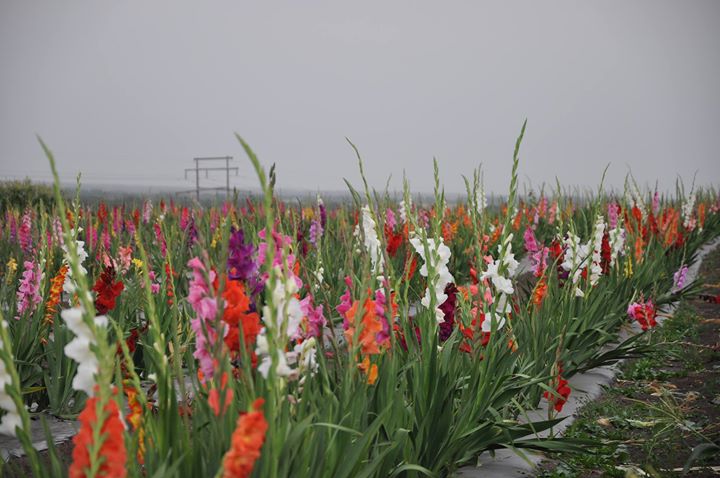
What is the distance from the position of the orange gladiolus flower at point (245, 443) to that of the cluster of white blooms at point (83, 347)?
35 cm

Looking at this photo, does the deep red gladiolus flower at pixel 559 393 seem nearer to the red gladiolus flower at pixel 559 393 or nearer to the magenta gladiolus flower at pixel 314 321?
the red gladiolus flower at pixel 559 393

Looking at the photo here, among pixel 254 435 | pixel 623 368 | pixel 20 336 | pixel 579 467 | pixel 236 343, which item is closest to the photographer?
pixel 254 435

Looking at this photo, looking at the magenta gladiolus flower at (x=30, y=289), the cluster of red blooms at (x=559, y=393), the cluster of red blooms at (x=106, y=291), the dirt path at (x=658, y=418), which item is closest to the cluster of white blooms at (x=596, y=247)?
the dirt path at (x=658, y=418)

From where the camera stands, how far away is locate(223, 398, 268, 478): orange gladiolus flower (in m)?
1.43

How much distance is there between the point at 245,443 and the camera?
4.70ft

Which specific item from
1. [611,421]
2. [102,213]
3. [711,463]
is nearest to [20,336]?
[611,421]

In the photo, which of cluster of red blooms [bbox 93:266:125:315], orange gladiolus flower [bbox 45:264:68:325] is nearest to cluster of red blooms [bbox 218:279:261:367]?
cluster of red blooms [bbox 93:266:125:315]

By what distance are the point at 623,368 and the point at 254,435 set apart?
4.44 meters

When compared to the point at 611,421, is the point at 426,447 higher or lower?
higher

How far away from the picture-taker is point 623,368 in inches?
206

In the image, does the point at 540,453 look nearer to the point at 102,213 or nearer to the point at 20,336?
the point at 20,336

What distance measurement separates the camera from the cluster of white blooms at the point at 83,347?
1509 mm

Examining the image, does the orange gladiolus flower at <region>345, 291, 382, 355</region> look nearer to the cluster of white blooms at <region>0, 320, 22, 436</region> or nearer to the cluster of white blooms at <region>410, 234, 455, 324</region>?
the cluster of white blooms at <region>410, 234, 455, 324</region>

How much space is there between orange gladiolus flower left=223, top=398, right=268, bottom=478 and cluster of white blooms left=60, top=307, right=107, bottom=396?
1.16ft
